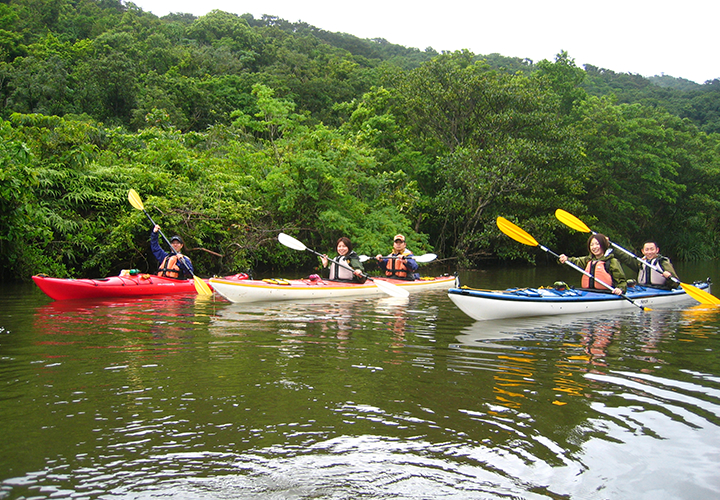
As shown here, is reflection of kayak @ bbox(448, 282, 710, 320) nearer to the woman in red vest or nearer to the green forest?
the woman in red vest

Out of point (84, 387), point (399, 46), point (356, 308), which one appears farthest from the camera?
point (399, 46)

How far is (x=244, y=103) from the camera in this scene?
96.2 ft

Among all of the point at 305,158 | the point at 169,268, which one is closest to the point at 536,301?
the point at 169,268

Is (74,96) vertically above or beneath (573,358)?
above

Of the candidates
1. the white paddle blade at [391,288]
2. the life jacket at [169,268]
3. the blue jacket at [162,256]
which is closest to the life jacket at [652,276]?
the white paddle blade at [391,288]

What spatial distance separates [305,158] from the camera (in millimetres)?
13969

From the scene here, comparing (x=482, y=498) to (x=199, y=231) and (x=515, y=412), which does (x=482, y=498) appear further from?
(x=199, y=231)

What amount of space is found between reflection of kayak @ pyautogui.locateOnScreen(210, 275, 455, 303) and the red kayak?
117cm

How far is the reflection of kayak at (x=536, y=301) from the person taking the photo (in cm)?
684

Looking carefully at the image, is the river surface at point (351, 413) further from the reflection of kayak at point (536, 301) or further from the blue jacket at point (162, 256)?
the blue jacket at point (162, 256)

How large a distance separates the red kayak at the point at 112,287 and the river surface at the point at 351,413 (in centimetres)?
178

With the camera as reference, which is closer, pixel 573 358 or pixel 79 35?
pixel 573 358

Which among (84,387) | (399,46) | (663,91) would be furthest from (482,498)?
(399,46)

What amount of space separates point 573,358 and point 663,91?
46.3m
